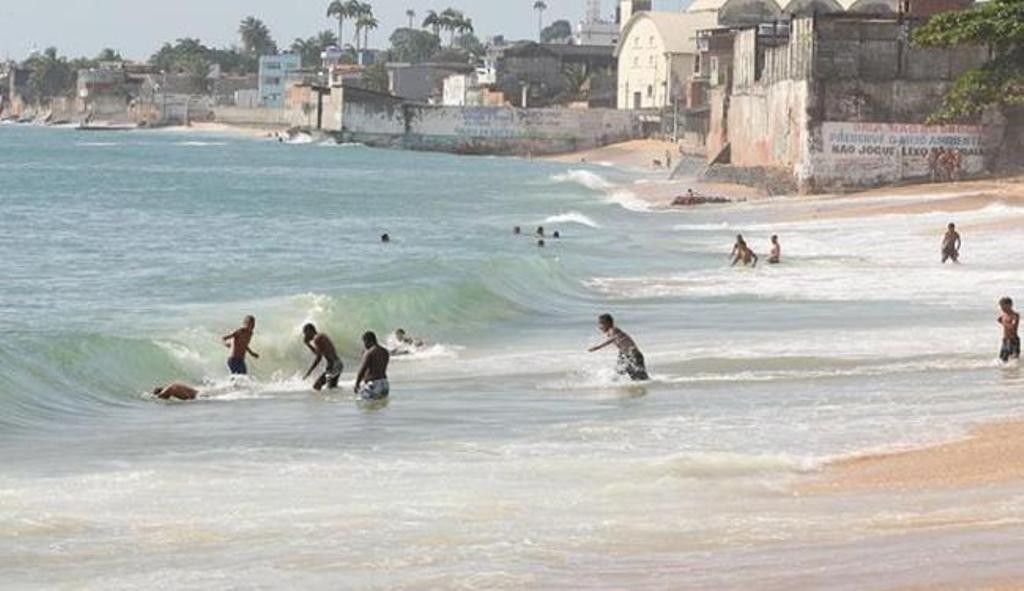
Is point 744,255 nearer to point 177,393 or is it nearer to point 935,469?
point 177,393

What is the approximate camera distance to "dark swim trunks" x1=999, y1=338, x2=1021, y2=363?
23.3m

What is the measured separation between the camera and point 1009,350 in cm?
2330

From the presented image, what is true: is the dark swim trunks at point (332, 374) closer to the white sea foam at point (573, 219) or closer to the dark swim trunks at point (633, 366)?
the dark swim trunks at point (633, 366)

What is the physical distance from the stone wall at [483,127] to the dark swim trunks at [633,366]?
118 m

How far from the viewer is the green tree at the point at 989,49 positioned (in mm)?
58312

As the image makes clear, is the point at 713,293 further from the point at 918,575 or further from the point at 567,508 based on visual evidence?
the point at 918,575

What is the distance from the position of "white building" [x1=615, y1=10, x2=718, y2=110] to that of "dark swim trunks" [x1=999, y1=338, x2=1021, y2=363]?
11639cm

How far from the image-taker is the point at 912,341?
26578mm

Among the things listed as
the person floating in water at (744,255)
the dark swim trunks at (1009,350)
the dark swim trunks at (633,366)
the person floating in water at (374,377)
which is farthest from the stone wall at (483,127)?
the person floating in water at (374,377)

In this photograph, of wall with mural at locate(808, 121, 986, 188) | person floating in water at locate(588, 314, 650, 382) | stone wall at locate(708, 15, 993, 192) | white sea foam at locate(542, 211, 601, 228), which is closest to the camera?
person floating in water at locate(588, 314, 650, 382)

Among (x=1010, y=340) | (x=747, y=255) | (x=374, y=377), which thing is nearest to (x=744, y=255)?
(x=747, y=255)

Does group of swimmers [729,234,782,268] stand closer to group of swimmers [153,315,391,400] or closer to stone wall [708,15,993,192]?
group of swimmers [153,315,391,400]

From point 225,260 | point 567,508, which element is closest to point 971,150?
point 225,260

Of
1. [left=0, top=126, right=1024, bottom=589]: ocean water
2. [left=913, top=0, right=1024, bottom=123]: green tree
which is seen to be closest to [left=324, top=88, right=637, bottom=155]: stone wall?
[left=913, top=0, right=1024, bottom=123]: green tree
